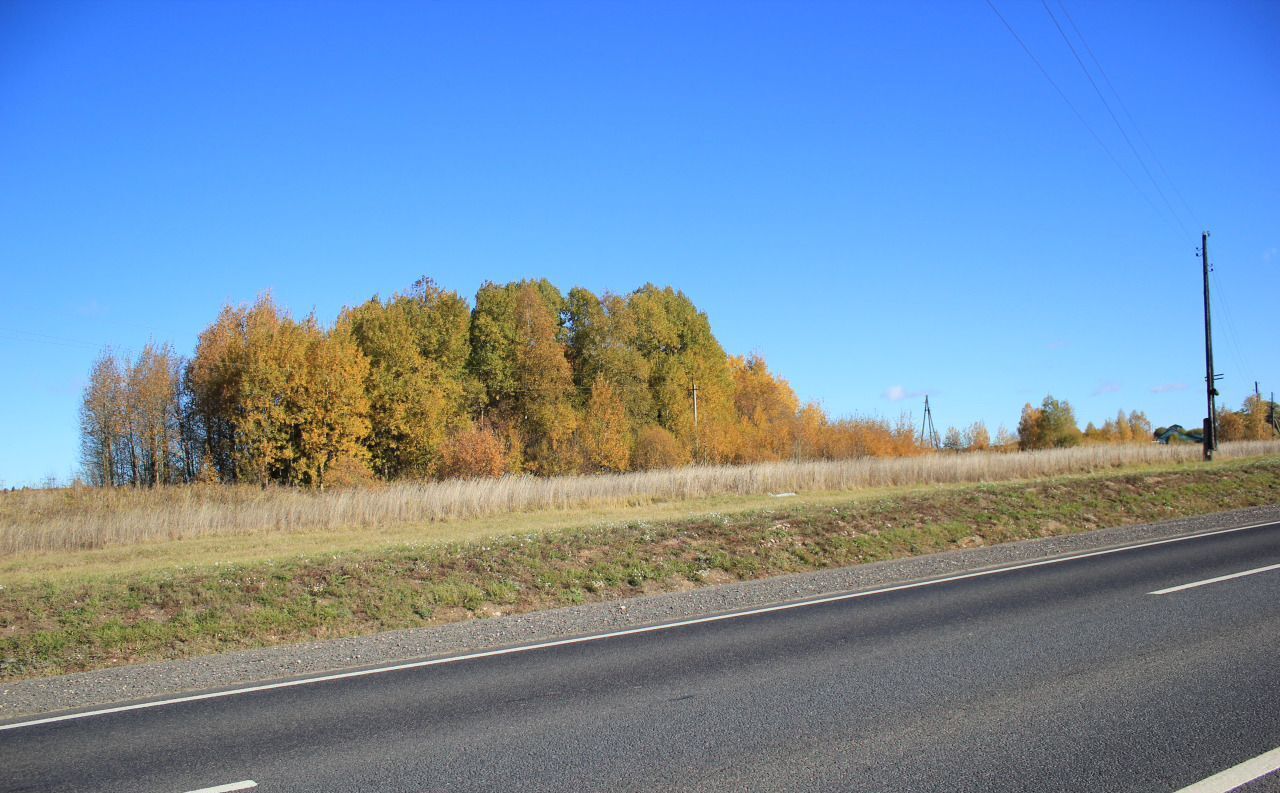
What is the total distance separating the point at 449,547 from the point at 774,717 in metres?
10.9

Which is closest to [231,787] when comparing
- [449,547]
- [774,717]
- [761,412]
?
[774,717]

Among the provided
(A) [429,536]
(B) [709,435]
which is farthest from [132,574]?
(B) [709,435]

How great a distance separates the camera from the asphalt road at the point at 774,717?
492 cm

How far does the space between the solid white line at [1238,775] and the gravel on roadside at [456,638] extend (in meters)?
6.51

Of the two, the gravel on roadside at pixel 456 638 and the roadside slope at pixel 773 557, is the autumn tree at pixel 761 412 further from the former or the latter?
the gravel on roadside at pixel 456 638

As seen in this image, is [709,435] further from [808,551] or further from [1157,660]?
[1157,660]

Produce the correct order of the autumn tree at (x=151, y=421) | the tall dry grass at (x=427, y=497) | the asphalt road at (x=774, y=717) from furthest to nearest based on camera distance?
1. the autumn tree at (x=151, y=421)
2. the tall dry grass at (x=427, y=497)
3. the asphalt road at (x=774, y=717)

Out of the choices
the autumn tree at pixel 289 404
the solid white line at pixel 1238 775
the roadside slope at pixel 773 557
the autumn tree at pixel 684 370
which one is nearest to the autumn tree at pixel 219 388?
the autumn tree at pixel 289 404

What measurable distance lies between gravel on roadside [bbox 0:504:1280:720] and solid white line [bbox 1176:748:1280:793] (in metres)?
6.51

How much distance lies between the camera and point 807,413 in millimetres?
76688

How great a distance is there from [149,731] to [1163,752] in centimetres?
698

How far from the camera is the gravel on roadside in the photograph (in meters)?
8.20

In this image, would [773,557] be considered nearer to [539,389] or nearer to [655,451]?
[655,451]

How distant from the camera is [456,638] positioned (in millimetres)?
Answer: 10156
